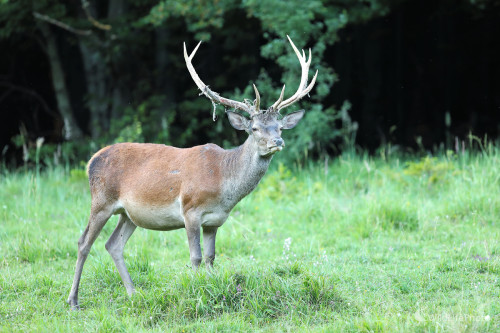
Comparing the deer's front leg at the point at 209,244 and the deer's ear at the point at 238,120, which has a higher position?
the deer's ear at the point at 238,120

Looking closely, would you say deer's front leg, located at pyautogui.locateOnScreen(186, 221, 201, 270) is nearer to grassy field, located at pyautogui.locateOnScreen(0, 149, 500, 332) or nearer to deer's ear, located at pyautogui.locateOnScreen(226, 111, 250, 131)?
grassy field, located at pyautogui.locateOnScreen(0, 149, 500, 332)

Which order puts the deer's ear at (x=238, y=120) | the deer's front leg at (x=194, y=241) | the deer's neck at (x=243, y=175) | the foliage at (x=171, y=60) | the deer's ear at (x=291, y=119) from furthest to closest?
the foliage at (x=171, y=60)
the deer's ear at (x=291, y=119)
the deer's ear at (x=238, y=120)
the deer's neck at (x=243, y=175)
the deer's front leg at (x=194, y=241)

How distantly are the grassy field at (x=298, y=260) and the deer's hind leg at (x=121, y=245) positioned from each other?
109 millimetres

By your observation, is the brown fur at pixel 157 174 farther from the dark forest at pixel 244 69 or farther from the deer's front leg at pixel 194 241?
the dark forest at pixel 244 69

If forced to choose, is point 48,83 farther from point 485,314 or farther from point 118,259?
point 485,314

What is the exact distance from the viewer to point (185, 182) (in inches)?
219

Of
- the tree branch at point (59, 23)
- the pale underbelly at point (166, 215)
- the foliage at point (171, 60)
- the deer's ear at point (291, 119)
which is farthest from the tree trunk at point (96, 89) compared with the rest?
the deer's ear at point (291, 119)

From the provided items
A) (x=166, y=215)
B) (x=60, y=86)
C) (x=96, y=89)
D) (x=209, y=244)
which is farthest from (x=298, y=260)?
(x=60, y=86)

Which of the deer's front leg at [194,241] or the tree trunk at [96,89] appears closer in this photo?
the deer's front leg at [194,241]

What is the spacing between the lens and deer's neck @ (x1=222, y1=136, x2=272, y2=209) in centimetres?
554

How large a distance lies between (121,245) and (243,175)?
138 cm

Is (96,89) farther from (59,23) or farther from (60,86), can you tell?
(59,23)

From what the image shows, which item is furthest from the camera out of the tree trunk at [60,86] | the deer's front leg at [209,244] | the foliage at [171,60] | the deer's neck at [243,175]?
the tree trunk at [60,86]

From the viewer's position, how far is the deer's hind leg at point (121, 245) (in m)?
5.73
